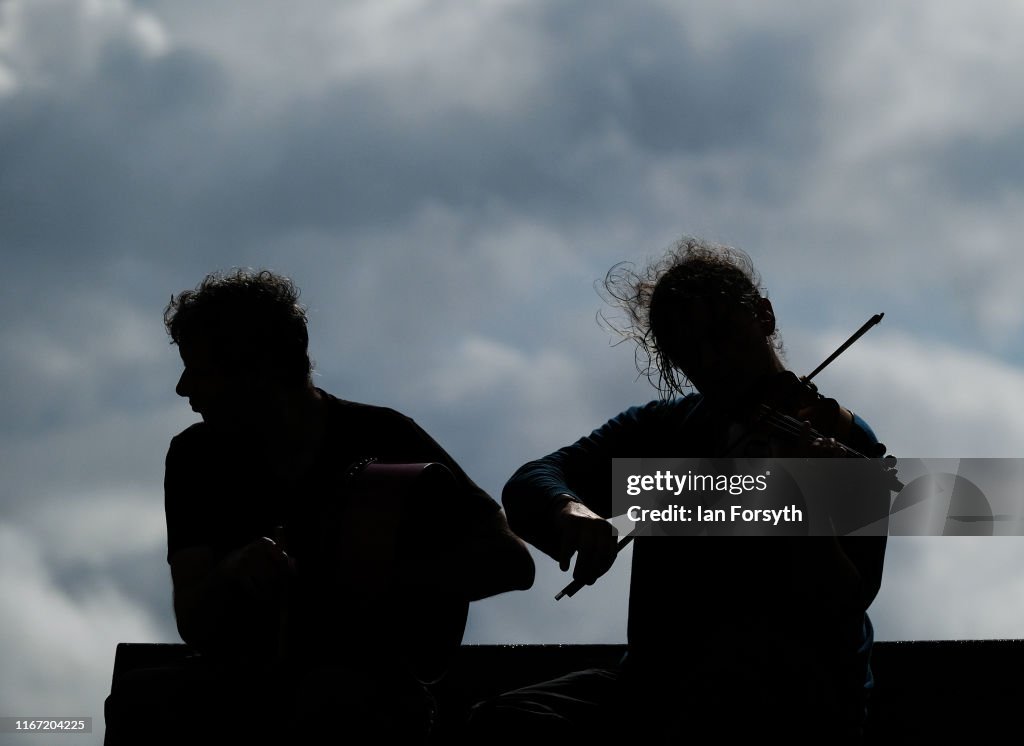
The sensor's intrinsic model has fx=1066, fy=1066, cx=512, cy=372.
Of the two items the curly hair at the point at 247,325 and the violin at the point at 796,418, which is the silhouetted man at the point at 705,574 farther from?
the curly hair at the point at 247,325

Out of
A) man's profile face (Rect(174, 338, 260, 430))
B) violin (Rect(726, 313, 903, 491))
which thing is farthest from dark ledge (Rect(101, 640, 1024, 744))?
violin (Rect(726, 313, 903, 491))

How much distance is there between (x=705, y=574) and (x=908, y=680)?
1201mm

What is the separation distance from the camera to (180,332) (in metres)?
3.38

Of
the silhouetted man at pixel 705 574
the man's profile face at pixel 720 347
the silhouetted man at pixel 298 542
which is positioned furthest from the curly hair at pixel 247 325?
the man's profile face at pixel 720 347

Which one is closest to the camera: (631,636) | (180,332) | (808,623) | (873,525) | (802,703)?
(802,703)

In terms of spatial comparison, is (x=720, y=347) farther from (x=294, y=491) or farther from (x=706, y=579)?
(x=294, y=491)

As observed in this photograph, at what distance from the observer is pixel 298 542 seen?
307 cm

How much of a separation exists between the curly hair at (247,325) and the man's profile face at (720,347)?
1.23 metres

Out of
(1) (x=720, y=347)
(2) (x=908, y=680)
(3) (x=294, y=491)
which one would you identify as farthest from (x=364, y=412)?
(2) (x=908, y=680)

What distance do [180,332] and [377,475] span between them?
902 millimetres

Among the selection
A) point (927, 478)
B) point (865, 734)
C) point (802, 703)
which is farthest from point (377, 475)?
point (865, 734)

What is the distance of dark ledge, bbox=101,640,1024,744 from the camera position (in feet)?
11.8

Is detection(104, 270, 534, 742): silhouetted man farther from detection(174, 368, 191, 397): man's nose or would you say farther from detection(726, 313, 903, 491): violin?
detection(726, 313, 903, 491): violin

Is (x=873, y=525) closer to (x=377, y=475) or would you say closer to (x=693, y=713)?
(x=693, y=713)
